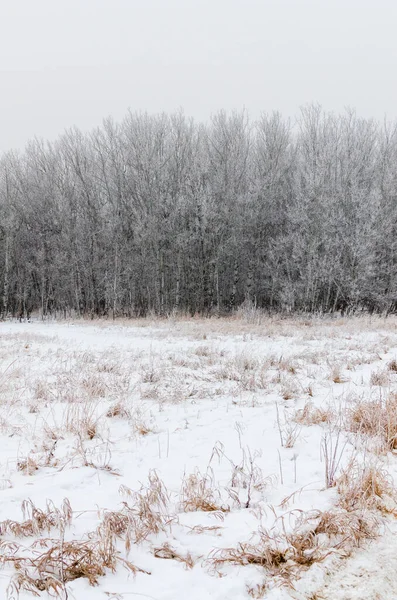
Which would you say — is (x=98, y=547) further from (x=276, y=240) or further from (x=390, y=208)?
(x=390, y=208)

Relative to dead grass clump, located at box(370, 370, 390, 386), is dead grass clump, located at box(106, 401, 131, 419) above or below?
below

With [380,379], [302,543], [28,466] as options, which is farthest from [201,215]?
[302,543]

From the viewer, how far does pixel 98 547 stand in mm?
1922

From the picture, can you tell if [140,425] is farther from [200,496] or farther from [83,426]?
[200,496]

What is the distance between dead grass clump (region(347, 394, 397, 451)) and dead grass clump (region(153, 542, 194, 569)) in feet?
6.41

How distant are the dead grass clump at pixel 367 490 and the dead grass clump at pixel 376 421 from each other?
0.73 meters

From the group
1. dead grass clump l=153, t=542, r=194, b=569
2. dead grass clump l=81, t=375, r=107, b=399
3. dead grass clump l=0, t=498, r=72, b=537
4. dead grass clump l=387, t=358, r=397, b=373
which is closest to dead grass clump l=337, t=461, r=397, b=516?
dead grass clump l=153, t=542, r=194, b=569

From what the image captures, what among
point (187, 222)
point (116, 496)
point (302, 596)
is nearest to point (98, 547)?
point (116, 496)

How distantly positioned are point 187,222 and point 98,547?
85.3ft

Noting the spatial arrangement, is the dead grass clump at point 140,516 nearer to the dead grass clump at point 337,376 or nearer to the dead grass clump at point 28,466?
the dead grass clump at point 28,466

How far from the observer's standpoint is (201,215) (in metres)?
25.4

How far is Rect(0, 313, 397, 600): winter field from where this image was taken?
1.79 meters

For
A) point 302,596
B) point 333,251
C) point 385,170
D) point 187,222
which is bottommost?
point 302,596

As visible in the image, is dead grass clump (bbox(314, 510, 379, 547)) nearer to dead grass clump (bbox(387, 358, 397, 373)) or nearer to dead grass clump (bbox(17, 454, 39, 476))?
dead grass clump (bbox(17, 454, 39, 476))
